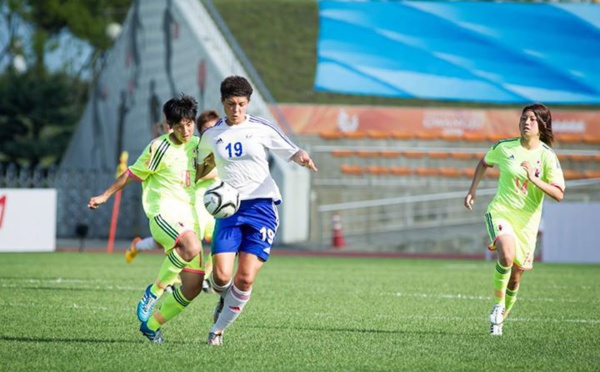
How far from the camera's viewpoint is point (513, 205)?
36.8 ft

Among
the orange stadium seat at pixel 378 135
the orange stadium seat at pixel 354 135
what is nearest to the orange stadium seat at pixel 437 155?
the orange stadium seat at pixel 378 135

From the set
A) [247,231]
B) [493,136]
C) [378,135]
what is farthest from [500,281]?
[493,136]

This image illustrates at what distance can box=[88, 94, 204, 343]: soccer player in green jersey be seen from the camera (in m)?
9.62

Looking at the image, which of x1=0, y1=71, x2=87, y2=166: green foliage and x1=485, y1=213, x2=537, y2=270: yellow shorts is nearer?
x1=485, y1=213, x2=537, y2=270: yellow shorts

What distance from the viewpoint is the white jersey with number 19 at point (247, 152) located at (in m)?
9.42

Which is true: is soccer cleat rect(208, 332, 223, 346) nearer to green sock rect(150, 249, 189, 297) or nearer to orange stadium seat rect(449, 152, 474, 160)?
green sock rect(150, 249, 189, 297)

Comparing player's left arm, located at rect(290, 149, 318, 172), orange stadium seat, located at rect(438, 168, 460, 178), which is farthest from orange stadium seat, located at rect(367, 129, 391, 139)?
player's left arm, located at rect(290, 149, 318, 172)

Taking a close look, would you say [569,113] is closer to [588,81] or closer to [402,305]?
[588,81]

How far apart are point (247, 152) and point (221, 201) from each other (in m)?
0.60

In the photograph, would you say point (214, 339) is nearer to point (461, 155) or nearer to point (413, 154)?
point (413, 154)

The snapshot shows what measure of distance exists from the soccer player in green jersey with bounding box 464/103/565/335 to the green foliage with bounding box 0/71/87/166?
42065 millimetres

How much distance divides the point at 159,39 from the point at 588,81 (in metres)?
14.0

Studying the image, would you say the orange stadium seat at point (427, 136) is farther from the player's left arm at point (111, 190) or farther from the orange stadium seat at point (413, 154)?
the player's left arm at point (111, 190)

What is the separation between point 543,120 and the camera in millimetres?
11203
